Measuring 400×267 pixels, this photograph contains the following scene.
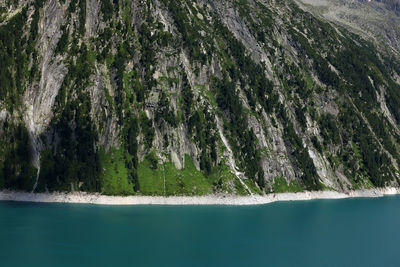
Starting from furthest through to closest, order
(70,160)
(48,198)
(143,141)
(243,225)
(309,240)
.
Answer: (143,141), (70,160), (48,198), (243,225), (309,240)

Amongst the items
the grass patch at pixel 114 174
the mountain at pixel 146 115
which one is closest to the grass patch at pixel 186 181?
the mountain at pixel 146 115

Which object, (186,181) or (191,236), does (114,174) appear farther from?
(191,236)

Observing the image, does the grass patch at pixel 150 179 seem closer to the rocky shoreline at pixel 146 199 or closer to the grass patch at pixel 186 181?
the grass patch at pixel 186 181

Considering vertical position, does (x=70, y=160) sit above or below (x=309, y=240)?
above

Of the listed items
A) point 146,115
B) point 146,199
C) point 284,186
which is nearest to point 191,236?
point 146,199

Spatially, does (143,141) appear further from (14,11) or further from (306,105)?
(306,105)

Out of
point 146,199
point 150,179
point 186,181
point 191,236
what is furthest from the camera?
point 186,181

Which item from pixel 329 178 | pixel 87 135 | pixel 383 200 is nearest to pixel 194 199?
pixel 87 135
